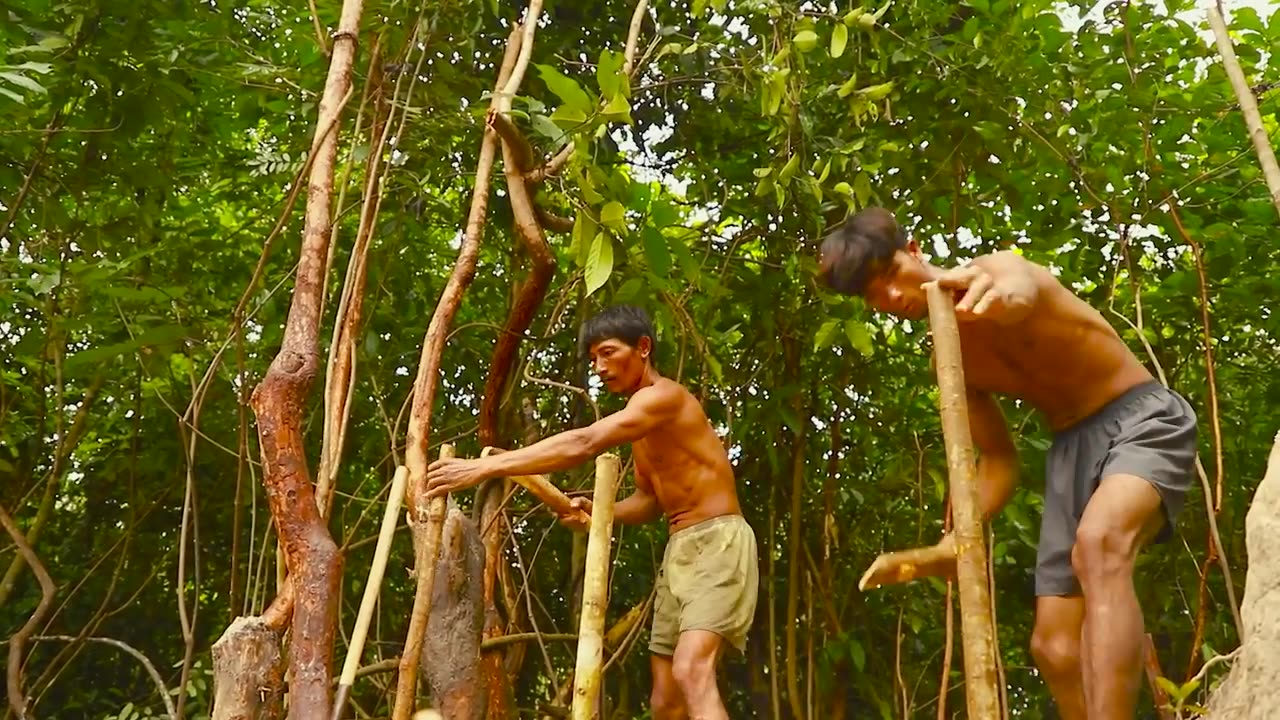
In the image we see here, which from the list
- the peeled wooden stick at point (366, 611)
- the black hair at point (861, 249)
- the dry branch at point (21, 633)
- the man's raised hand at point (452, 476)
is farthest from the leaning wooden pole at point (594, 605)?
the dry branch at point (21, 633)

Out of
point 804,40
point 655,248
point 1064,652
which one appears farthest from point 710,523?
point 804,40

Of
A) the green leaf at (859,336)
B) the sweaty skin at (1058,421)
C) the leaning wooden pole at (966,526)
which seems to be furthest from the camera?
the green leaf at (859,336)

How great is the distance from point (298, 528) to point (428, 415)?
397mm

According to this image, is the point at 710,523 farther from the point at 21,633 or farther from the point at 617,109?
the point at 21,633

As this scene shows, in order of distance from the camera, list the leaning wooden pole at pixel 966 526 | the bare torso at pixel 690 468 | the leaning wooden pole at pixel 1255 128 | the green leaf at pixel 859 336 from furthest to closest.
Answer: the green leaf at pixel 859 336
the bare torso at pixel 690 468
the leaning wooden pole at pixel 1255 128
the leaning wooden pole at pixel 966 526

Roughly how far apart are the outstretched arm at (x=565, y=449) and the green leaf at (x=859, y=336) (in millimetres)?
860

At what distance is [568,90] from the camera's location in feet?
8.66

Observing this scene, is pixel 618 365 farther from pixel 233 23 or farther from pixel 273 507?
pixel 233 23

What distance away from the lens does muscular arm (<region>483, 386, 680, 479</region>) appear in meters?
2.68

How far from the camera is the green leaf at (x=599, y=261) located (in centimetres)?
280

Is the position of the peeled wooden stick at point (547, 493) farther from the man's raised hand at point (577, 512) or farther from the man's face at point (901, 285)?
the man's face at point (901, 285)

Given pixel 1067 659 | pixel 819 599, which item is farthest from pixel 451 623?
pixel 819 599

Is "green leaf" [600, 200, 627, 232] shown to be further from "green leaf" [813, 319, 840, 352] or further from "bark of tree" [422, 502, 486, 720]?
"green leaf" [813, 319, 840, 352]

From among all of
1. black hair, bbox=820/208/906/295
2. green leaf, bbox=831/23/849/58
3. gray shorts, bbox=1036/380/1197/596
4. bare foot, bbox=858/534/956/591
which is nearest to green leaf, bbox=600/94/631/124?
black hair, bbox=820/208/906/295
